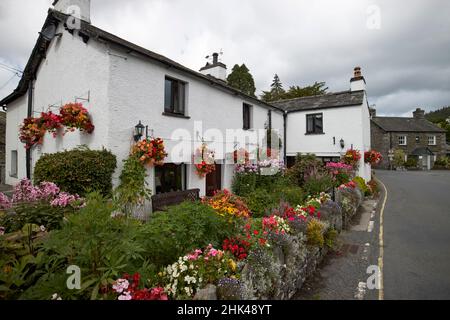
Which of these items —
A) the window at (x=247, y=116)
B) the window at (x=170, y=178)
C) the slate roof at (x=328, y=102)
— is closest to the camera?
the window at (x=170, y=178)

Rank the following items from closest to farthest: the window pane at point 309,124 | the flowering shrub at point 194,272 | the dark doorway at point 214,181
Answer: the flowering shrub at point 194,272
the dark doorway at point 214,181
the window pane at point 309,124

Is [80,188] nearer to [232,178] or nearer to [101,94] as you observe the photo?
[101,94]

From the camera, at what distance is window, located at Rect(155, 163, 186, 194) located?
8656 millimetres

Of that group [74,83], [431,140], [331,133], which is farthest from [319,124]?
[431,140]

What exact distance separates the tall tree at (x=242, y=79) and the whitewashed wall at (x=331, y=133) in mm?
15232

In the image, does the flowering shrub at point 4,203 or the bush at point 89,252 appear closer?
the bush at point 89,252

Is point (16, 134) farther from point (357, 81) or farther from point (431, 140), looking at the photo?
point (431, 140)

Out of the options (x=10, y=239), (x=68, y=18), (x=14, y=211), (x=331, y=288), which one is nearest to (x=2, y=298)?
(x=10, y=239)

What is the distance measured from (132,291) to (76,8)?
10279 mm

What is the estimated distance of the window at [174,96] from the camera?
9.23 metres

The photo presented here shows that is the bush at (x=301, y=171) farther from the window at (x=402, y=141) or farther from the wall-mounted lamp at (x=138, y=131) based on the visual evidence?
the window at (x=402, y=141)

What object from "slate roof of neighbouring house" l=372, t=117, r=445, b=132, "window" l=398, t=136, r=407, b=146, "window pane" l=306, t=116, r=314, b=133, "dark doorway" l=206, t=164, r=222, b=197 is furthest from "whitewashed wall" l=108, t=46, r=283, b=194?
"window" l=398, t=136, r=407, b=146

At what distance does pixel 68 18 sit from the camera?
8.38 metres

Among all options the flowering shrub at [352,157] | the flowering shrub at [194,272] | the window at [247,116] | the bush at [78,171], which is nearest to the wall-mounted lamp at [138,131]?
the bush at [78,171]
